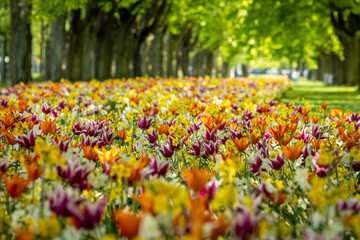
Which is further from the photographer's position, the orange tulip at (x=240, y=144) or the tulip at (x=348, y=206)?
the orange tulip at (x=240, y=144)

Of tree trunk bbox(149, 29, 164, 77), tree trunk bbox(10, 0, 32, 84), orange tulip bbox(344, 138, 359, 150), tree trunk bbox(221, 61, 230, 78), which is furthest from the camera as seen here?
tree trunk bbox(221, 61, 230, 78)

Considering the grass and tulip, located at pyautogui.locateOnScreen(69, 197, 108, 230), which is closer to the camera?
tulip, located at pyautogui.locateOnScreen(69, 197, 108, 230)

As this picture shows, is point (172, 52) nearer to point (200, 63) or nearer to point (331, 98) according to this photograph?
point (331, 98)

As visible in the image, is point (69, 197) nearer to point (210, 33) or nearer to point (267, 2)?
point (267, 2)

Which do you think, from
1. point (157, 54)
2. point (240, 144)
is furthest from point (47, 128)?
point (157, 54)

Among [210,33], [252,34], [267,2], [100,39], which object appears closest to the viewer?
[267,2]

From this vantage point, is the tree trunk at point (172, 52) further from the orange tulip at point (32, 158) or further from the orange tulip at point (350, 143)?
the orange tulip at point (32, 158)

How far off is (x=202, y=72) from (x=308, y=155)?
4254cm

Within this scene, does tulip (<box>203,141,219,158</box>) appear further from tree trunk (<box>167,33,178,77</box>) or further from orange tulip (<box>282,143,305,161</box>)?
tree trunk (<box>167,33,178,77</box>)

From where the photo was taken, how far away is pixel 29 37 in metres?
23.4

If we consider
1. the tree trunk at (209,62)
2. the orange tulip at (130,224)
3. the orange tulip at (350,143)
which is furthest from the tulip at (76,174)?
the tree trunk at (209,62)

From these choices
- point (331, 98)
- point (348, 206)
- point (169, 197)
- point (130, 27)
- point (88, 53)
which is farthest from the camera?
point (130, 27)

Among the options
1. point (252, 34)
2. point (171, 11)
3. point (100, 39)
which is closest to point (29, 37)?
point (100, 39)

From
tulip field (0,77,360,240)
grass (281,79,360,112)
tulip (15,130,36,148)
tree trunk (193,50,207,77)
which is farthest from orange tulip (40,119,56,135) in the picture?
tree trunk (193,50,207,77)
